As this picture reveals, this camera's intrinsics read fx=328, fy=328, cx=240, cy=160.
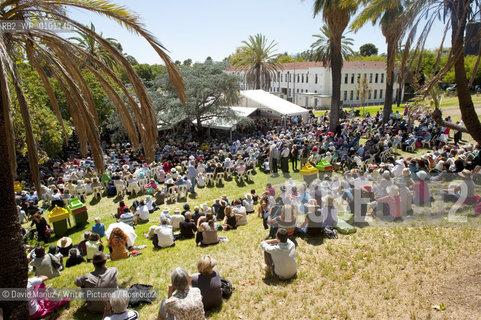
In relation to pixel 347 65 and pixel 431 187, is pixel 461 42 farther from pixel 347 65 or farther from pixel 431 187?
pixel 347 65

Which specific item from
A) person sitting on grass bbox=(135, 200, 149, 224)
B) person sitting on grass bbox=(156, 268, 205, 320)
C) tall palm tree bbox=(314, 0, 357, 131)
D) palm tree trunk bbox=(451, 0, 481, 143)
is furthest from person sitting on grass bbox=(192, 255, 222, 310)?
tall palm tree bbox=(314, 0, 357, 131)

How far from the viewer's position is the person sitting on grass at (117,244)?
24.3ft

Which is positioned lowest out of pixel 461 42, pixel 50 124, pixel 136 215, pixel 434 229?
pixel 136 215

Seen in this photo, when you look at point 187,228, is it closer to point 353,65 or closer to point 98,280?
point 98,280

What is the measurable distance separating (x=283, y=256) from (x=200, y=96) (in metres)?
20.3

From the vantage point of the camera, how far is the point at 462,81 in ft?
21.4

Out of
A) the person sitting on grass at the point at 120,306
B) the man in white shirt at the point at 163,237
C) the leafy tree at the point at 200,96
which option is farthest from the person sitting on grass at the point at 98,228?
the leafy tree at the point at 200,96

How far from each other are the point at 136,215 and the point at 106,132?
19.8m

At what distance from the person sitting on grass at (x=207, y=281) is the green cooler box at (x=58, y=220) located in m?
7.28

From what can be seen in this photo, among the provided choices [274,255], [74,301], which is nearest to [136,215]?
[74,301]

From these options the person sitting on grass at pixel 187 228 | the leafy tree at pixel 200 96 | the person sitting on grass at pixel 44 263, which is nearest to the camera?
the person sitting on grass at pixel 44 263

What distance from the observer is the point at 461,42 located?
634cm

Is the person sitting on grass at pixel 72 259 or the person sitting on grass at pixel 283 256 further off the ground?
the person sitting on grass at pixel 283 256

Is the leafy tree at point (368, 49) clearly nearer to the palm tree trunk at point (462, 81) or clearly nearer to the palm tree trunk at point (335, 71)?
the palm tree trunk at point (335, 71)
